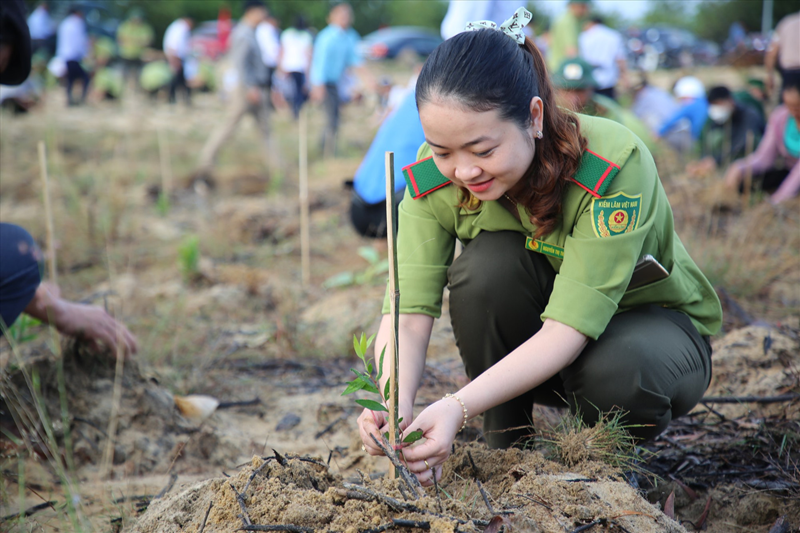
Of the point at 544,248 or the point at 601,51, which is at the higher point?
the point at 601,51

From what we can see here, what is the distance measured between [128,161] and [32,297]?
244 inches

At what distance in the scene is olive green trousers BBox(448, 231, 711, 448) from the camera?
5.09 feet

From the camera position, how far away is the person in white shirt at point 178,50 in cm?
1185

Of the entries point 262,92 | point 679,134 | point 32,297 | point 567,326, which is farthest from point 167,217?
point 679,134

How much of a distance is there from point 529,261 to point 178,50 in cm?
1204

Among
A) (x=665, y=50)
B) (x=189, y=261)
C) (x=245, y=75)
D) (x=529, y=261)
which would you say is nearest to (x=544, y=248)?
(x=529, y=261)

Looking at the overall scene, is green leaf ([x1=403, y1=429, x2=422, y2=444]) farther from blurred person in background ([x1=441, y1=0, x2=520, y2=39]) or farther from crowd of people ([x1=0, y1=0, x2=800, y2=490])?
blurred person in background ([x1=441, y1=0, x2=520, y2=39])

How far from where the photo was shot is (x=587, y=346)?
1624mm

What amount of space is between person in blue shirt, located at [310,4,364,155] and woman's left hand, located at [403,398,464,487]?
711cm

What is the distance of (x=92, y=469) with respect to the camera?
2.01 meters

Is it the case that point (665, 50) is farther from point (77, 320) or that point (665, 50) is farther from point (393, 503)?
point (393, 503)

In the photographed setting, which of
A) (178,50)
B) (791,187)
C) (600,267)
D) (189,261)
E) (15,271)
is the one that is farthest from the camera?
(178,50)

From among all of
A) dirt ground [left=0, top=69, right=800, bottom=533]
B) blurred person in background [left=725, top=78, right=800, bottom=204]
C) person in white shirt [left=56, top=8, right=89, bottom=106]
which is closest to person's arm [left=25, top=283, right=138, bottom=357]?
dirt ground [left=0, top=69, right=800, bottom=533]

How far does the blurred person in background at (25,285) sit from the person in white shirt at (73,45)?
9.58 meters
